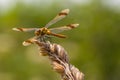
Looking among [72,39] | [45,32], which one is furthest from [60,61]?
[72,39]

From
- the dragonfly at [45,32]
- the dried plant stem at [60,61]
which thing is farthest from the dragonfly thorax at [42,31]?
the dried plant stem at [60,61]

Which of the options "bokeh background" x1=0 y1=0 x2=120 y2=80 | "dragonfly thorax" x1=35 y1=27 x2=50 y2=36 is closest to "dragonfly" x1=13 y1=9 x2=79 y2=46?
"dragonfly thorax" x1=35 y1=27 x2=50 y2=36

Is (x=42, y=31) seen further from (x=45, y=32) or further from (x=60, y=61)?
(x=60, y=61)

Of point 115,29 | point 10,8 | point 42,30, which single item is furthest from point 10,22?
point 42,30

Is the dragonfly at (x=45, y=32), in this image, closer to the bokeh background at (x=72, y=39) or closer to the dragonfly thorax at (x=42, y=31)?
the dragonfly thorax at (x=42, y=31)

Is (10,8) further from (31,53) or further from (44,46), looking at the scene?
(44,46)
